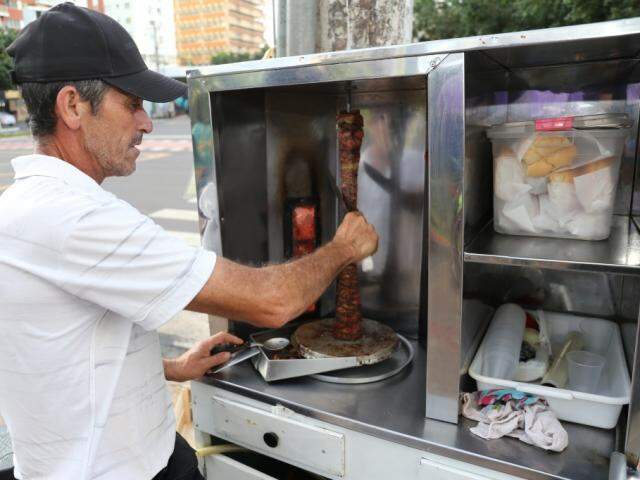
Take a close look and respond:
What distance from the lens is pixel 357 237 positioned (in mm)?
1360

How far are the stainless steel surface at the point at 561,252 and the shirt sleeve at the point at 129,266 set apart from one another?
650 millimetres

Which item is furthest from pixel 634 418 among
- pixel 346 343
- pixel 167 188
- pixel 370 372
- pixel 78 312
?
pixel 167 188

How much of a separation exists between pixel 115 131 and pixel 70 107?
0.11m

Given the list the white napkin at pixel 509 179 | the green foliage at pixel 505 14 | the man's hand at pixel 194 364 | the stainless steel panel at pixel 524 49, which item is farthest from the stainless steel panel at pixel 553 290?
the green foliage at pixel 505 14

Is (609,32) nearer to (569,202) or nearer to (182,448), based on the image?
(569,202)

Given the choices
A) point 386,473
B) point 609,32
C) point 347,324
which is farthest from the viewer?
point 347,324

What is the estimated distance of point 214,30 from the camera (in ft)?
145

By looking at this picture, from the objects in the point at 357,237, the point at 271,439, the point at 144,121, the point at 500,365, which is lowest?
the point at 271,439

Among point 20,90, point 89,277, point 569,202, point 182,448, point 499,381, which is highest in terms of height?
point 20,90

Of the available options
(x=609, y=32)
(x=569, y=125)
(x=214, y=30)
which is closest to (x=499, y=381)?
(x=569, y=125)

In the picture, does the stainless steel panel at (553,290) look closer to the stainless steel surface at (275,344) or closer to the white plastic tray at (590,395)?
the white plastic tray at (590,395)

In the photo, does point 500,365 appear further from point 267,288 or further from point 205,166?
point 205,166

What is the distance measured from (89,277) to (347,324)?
0.91 meters

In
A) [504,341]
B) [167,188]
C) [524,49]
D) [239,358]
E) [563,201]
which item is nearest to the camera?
[524,49]
